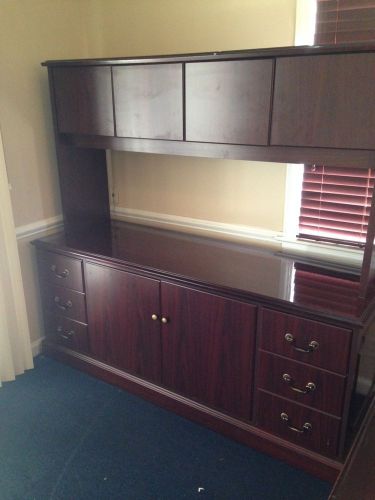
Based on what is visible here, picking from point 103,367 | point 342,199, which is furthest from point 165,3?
point 103,367

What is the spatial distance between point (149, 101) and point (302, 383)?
1.37 metres

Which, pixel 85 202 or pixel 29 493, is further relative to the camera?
pixel 85 202

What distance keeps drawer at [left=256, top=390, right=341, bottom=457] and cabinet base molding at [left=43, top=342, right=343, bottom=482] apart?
1.4 inches

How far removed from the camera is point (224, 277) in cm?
191

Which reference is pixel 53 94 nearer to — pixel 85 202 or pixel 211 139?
pixel 85 202

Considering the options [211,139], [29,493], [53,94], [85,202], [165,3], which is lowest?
[29,493]

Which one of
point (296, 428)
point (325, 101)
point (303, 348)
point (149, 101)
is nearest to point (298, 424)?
point (296, 428)

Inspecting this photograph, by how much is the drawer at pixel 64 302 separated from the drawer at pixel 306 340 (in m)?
1.06

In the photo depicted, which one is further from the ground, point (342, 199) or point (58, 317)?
point (342, 199)

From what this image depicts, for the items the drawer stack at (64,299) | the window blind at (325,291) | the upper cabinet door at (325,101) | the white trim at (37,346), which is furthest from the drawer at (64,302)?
the upper cabinet door at (325,101)

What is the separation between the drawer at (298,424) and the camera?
173 cm

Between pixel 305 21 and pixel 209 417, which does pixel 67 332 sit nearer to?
pixel 209 417

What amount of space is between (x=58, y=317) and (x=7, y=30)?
4.95ft

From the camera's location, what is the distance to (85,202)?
8.46 feet
